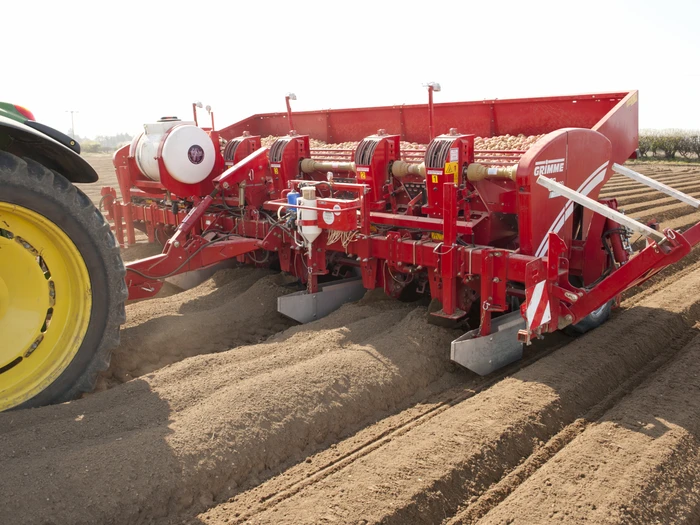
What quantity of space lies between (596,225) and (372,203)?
1766 millimetres

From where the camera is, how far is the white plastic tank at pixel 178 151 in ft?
18.9

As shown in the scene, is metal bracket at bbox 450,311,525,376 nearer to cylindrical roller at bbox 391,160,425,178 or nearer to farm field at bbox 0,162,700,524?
farm field at bbox 0,162,700,524

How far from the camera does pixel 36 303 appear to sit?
10.6 ft

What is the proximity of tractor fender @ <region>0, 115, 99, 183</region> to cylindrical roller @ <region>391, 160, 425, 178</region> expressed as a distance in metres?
2.46

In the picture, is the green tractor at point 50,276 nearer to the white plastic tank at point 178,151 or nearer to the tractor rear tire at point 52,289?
the tractor rear tire at point 52,289

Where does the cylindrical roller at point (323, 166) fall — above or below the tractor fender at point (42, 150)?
below

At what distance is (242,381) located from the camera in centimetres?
372

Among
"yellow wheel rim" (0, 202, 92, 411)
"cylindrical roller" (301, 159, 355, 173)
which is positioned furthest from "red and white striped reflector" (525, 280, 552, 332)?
"yellow wheel rim" (0, 202, 92, 411)

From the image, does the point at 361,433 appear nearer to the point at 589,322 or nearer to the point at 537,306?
the point at 537,306

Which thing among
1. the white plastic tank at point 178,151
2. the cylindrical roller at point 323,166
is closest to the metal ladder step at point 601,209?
the cylindrical roller at point 323,166

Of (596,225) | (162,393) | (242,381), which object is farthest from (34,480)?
(596,225)

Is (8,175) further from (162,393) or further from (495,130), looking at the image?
(495,130)

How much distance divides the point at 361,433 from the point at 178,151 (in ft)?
11.1

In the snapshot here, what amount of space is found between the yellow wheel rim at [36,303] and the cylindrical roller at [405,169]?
8.83 feet
